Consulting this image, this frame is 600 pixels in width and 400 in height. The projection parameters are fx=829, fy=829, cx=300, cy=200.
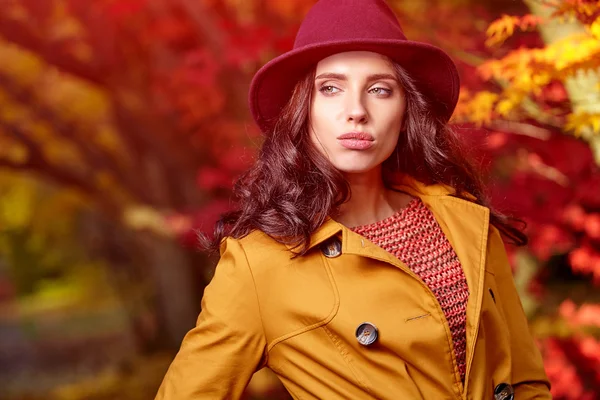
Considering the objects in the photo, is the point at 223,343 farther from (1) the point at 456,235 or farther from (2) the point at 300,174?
(1) the point at 456,235

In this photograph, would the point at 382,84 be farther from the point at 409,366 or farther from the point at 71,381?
the point at 71,381

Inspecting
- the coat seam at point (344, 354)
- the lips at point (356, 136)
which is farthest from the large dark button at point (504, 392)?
the lips at point (356, 136)

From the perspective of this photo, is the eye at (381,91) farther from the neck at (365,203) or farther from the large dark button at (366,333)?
the large dark button at (366,333)

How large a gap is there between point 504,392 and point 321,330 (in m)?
0.64

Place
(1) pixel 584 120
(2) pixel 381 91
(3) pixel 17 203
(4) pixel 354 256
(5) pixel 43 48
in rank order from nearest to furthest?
(4) pixel 354 256 → (2) pixel 381 91 → (1) pixel 584 120 → (5) pixel 43 48 → (3) pixel 17 203

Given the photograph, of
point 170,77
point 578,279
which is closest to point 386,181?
point 170,77

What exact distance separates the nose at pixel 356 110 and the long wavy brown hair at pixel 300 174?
6.2 inches

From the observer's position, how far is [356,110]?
2328 mm

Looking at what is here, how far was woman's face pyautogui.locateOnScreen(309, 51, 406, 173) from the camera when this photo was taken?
2.36 metres

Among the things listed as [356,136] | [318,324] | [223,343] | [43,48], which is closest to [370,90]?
[356,136]

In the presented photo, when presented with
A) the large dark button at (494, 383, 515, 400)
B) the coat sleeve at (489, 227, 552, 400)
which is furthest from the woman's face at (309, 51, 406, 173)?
the large dark button at (494, 383, 515, 400)

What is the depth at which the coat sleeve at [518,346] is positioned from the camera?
8.66 feet

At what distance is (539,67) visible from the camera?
3291 mm

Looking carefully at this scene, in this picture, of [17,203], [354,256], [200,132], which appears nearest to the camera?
[354,256]
